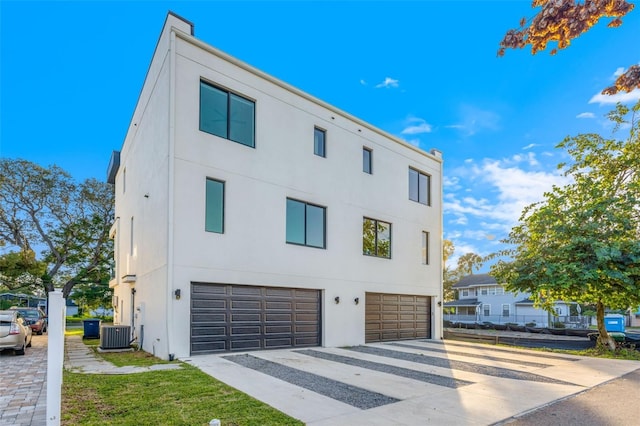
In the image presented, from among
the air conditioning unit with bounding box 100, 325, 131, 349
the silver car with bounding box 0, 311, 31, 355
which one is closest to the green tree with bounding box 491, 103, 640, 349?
the air conditioning unit with bounding box 100, 325, 131, 349

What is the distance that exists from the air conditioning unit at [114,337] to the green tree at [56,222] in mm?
19092

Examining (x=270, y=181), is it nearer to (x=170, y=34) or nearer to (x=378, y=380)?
(x=170, y=34)

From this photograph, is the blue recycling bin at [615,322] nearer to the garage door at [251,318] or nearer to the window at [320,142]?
the garage door at [251,318]

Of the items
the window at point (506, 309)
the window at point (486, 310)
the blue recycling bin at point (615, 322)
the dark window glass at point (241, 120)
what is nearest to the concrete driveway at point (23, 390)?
the dark window glass at point (241, 120)

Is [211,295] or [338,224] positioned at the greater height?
[338,224]

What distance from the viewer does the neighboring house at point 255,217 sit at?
10570mm

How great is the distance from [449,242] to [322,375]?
41.5 m

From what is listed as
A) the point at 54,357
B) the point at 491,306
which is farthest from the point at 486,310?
A: the point at 54,357

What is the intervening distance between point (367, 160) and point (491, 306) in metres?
32.8

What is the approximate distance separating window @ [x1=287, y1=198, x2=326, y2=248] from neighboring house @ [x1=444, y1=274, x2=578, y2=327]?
27.2 m

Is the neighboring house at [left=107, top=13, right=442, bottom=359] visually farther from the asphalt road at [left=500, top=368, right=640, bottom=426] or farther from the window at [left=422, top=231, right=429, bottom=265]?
the asphalt road at [left=500, top=368, right=640, bottom=426]

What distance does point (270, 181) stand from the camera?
40.6 feet

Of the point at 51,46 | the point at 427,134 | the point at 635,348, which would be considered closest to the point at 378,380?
the point at 635,348

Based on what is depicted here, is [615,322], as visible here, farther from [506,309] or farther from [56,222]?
[56,222]
